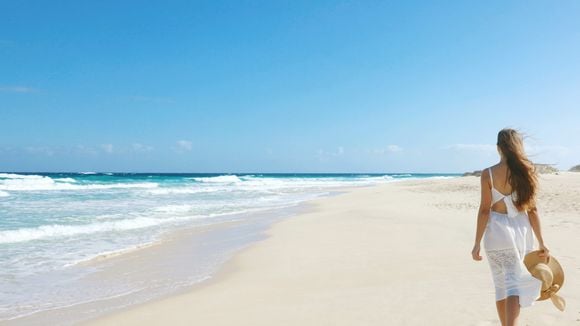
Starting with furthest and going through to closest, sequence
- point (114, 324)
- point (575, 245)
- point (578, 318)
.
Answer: point (575, 245) → point (114, 324) → point (578, 318)

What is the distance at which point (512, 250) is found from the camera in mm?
3523

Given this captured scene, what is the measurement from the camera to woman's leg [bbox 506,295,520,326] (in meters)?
3.54

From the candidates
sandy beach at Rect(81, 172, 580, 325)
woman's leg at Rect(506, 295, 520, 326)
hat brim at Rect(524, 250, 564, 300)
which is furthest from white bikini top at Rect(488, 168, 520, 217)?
sandy beach at Rect(81, 172, 580, 325)

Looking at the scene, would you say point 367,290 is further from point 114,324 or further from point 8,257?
point 8,257

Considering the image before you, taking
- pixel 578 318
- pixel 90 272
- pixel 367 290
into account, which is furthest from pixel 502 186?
pixel 90 272

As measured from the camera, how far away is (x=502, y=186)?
3549mm

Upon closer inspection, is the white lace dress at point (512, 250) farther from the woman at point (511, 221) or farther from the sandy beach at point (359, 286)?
the sandy beach at point (359, 286)

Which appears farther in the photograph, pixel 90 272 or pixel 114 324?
pixel 90 272

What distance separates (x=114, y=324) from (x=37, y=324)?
3.16ft

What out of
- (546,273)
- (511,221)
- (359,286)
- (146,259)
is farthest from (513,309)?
(146,259)

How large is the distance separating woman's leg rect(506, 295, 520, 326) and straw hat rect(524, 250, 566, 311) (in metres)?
0.21

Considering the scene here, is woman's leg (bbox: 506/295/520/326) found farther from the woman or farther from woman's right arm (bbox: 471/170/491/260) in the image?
woman's right arm (bbox: 471/170/491/260)

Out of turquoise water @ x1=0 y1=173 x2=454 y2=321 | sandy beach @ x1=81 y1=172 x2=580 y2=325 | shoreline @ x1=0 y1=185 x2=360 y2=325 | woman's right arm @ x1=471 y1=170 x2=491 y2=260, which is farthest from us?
turquoise water @ x1=0 y1=173 x2=454 y2=321

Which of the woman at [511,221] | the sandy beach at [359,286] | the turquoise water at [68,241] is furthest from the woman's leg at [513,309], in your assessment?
the turquoise water at [68,241]
